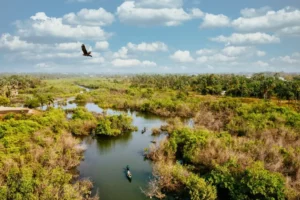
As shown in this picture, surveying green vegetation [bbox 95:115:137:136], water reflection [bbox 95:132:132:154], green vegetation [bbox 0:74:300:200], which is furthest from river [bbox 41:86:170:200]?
green vegetation [bbox 0:74:300:200]

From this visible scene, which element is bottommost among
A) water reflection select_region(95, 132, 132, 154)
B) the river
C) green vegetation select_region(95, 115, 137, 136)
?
the river

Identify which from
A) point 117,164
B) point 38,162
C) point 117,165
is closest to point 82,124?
point 117,164

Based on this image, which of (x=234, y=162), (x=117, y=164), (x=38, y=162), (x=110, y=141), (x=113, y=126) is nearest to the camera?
(x=234, y=162)

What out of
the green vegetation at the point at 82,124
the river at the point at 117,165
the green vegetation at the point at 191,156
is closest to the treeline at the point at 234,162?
the green vegetation at the point at 191,156

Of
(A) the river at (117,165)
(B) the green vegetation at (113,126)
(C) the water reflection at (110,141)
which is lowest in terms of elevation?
(A) the river at (117,165)

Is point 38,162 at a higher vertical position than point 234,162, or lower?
lower

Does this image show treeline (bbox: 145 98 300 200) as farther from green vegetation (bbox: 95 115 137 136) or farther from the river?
green vegetation (bbox: 95 115 137 136)

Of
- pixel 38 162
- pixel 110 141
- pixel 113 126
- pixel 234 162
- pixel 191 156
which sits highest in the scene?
pixel 234 162

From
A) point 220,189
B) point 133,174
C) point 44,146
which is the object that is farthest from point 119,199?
point 44,146

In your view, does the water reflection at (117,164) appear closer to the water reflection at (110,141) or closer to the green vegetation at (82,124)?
the water reflection at (110,141)

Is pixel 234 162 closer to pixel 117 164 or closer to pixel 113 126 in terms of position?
pixel 117 164
